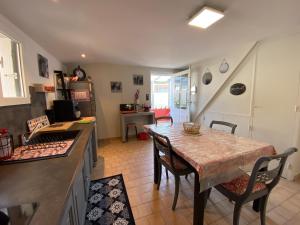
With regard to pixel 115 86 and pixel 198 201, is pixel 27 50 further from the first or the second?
pixel 198 201

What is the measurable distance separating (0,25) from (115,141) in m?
3.24

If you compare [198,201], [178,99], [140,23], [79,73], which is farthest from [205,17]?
[178,99]

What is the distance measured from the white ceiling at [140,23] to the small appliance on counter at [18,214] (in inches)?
63.2

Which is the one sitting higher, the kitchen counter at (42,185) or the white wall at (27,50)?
the white wall at (27,50)

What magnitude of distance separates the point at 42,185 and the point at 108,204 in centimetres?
119

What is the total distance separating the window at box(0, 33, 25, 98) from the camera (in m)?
1.49

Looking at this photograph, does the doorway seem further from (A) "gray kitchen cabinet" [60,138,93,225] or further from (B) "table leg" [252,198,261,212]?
(A) "gray kitchen cabinet" [60,138,93,225]

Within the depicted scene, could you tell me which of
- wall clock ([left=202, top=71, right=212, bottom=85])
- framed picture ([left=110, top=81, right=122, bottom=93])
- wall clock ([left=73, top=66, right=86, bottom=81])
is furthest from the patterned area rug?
wall clock ([left=202, top=71, right=212, bottom=85])

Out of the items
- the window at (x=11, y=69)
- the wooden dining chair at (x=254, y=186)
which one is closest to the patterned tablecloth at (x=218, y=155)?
the wooden dining chair at (x=254, y=186)

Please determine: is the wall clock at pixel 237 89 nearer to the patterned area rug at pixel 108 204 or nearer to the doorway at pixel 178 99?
the doorway at pixel 178 99

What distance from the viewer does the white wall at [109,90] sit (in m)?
4.03

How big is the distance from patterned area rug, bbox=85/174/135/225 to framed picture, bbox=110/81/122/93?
105 inches

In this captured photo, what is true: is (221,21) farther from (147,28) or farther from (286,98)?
(286,98)

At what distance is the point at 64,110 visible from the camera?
8.86 ft
